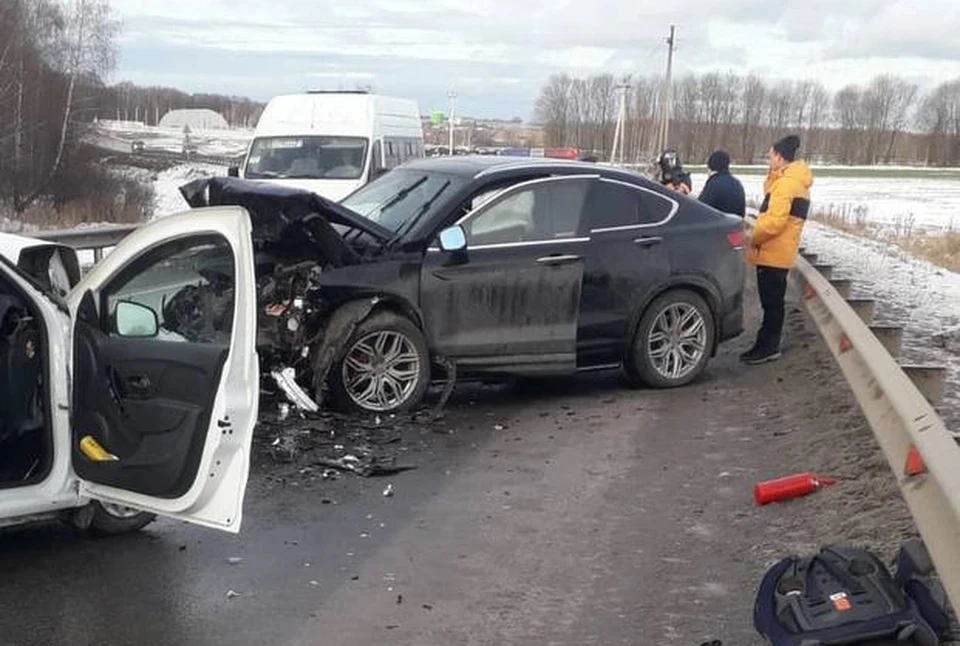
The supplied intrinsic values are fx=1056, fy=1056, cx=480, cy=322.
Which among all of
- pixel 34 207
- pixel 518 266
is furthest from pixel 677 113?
pixel 518 266

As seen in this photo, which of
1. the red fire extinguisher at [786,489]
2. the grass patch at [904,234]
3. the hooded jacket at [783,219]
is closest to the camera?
the red fire extinguisher at [786,489]

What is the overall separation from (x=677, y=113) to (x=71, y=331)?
116 m

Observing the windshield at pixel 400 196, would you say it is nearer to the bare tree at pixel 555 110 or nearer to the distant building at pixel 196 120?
the bare tree at pixel 555 110

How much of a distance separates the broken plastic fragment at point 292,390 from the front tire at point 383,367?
236 millimetres

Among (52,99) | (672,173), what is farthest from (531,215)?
(52,99)

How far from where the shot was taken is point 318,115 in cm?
1758

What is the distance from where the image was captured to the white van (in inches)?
667

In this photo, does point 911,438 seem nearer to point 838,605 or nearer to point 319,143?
point 838,605

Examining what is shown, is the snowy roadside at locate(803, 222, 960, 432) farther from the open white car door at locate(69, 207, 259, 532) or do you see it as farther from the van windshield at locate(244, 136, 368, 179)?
the van windshield at locate(244, 136, 368, 179)

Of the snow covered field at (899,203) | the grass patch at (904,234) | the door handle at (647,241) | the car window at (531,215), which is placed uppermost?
the car window at (531,215)

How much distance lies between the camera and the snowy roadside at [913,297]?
789cm

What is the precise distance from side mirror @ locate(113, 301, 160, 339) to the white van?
39.8 feet

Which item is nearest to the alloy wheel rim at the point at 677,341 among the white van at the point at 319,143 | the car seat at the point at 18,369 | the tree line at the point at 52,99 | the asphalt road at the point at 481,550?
the asphalt road at the point at 481,550

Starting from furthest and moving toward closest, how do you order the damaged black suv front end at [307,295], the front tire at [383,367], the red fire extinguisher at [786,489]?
the front tire at [383,367] → the damaged black suv front end at [307,295] → the red fire extinguisher at [786,489]
